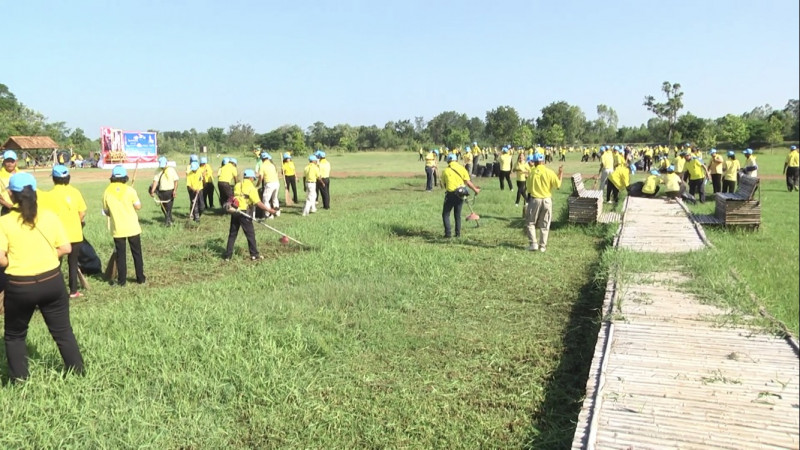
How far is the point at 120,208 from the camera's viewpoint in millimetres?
7449

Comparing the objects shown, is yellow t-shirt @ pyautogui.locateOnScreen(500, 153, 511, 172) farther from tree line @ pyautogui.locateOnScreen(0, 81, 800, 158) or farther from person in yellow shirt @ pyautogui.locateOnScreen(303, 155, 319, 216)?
tree line @ pyautogui.locateOnScreen(0, 81, 800, 158)

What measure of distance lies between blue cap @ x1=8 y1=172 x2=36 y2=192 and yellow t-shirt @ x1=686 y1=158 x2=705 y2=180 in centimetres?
1484

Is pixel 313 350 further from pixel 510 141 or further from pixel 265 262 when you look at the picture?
pixel 510 141

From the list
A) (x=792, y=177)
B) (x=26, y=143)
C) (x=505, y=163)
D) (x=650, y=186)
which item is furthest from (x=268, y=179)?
(x=26, y=143)

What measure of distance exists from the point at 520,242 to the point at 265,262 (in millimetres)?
4534

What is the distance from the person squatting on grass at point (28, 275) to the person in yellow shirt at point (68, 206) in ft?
7.96

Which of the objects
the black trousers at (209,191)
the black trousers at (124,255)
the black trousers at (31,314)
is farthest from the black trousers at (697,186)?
the black trousers at (31,314)

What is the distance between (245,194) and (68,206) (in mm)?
2741

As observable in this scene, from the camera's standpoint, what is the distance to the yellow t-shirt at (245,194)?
8.88 m

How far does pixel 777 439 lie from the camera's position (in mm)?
3020

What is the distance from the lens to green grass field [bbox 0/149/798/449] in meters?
3.74

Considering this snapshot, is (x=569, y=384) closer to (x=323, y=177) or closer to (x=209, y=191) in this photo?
(x=323, y=177)

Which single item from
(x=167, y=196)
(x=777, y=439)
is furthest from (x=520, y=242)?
(x=167, y=196)

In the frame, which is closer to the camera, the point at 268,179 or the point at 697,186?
the point at 268,179
